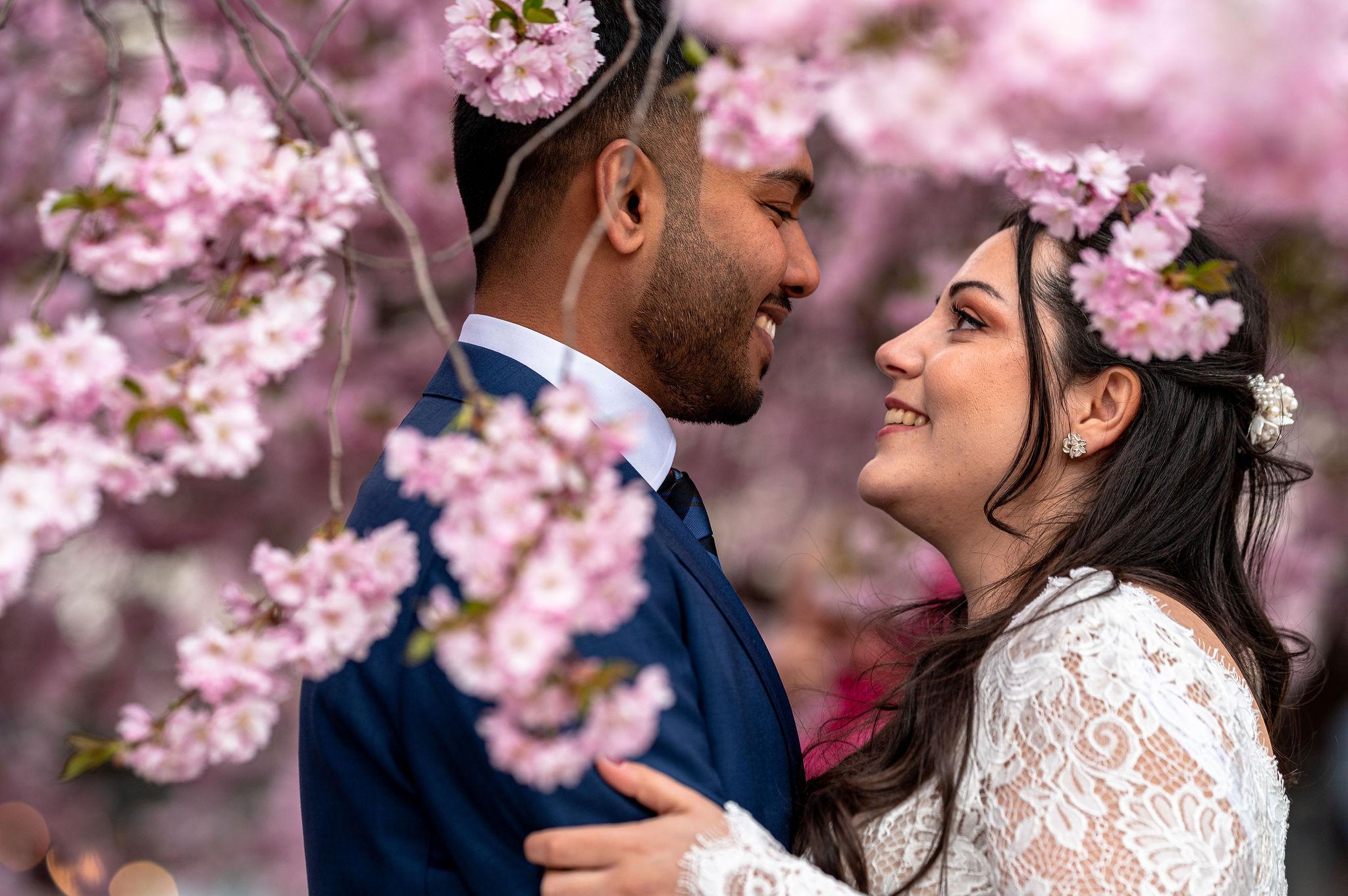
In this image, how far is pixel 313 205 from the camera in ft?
3.58

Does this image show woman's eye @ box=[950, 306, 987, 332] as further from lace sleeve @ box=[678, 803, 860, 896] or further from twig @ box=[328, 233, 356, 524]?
twig @ box=[328, 233, 356, 524]


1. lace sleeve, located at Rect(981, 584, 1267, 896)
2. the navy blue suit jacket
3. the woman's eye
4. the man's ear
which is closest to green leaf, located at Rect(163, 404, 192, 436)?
the navy blue suit jacket

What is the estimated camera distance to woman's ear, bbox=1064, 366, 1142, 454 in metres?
1.83

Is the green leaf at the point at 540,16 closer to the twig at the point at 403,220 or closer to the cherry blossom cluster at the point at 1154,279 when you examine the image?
the twig at the point at 403,220

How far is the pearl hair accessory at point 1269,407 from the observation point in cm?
187

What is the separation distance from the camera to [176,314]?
1079 mm

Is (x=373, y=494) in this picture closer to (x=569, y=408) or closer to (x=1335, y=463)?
(x=569, y=408)

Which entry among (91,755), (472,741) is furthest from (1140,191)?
(91,755)

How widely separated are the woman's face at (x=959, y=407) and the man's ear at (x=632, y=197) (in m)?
0.45

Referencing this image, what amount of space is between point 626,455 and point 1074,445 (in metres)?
0.67

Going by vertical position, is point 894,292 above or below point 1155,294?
below

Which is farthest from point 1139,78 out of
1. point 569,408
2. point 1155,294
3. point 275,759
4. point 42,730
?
point 42,730

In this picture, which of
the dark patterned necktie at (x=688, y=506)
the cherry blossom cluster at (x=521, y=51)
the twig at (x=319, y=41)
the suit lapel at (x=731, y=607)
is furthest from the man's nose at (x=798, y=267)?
the twig at (x=319, y=41)

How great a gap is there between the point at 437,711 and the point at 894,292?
3.05 meters
